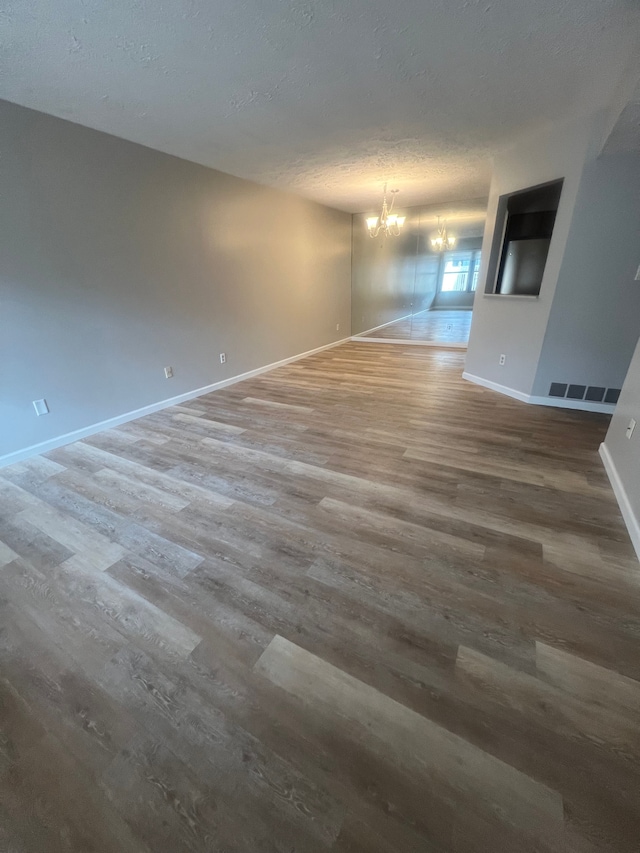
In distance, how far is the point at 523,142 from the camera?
3.12m

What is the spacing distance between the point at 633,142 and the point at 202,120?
10.5 feet

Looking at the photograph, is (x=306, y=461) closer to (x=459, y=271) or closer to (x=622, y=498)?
(x=622, y=498)

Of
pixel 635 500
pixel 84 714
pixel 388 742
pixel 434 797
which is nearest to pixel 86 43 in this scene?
pixel 84 714

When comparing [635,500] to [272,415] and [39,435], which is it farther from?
[39,435]

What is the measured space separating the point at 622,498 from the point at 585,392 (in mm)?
1783

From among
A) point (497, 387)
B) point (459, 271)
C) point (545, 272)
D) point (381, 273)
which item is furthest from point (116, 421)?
point (459, 271)

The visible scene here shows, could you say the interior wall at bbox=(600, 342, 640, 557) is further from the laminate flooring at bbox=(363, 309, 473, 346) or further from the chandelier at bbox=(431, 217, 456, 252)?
the chandelier at bbox=(431, 217, 456, 252)

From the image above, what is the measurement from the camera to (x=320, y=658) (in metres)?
1.26

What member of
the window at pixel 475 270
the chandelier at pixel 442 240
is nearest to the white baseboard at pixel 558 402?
the window at pixel 475 270

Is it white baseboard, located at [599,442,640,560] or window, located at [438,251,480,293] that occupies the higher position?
window, located at [438,251,480,293]

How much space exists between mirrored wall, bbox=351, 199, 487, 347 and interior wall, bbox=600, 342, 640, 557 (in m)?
4.40

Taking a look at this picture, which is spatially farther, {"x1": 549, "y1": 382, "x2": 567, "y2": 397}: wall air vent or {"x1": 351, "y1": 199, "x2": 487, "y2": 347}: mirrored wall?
{"x1": 351, "y1": 199, "x2": 487, "y2": 347}: mirrored wall

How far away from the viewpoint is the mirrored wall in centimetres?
611

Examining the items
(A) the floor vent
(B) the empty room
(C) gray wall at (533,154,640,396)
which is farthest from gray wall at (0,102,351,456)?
(A) the floor vent
